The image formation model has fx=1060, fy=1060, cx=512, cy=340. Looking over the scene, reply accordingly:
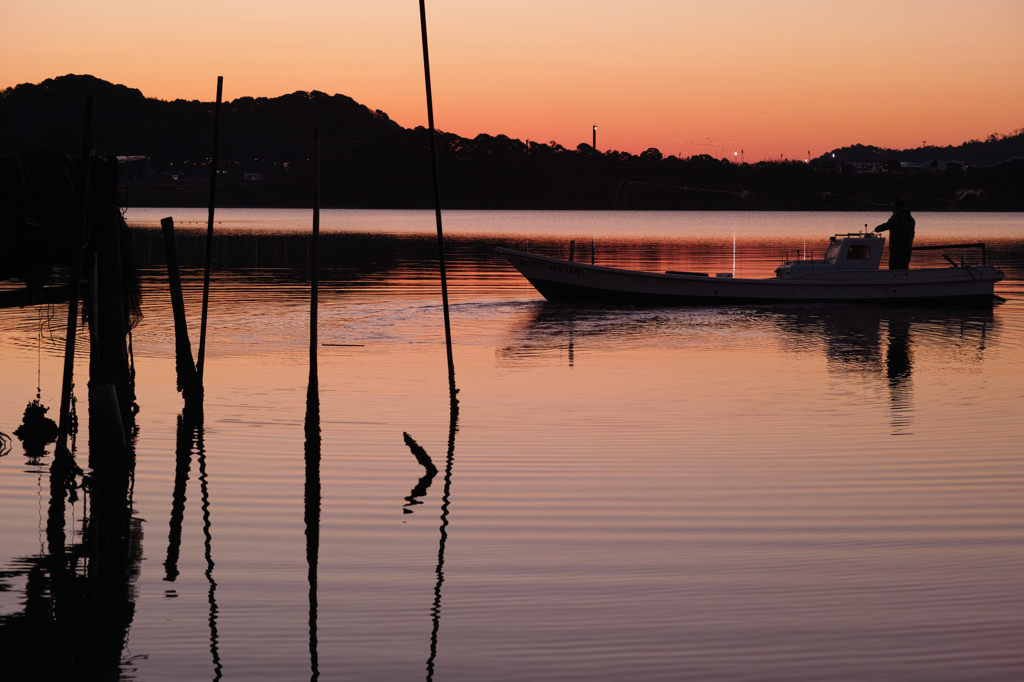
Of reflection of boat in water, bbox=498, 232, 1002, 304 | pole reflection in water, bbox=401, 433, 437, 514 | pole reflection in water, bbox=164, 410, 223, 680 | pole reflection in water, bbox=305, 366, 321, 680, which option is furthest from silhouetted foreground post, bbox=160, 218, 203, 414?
reflection of boat in water, bbox=498, 232, 1002, 304

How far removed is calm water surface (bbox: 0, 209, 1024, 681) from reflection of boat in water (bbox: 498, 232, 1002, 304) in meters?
9.07

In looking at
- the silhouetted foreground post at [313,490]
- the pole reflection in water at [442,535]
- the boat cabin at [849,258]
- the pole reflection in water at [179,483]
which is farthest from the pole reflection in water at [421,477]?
the boat cabin at [849,258]

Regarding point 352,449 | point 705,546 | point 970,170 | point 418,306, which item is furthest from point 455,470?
point 970,170

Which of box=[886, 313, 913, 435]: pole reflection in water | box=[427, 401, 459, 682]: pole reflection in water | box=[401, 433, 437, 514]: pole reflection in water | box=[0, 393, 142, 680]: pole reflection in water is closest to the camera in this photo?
box=[0, 393, 142, 680]: pole reflection in water

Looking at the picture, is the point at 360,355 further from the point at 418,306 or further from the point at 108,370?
the point at 418,306

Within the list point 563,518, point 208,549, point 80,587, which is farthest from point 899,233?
point 80,587

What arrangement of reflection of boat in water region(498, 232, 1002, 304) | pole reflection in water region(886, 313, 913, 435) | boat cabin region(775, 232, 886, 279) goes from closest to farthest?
pole reflection in water region(886, 313, 913, 435), reflection of boat in water region(498, 232, 1002, 304), boat cabin region(775, 232, 886, 279)

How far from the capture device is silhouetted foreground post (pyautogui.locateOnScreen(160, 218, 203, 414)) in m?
15.7

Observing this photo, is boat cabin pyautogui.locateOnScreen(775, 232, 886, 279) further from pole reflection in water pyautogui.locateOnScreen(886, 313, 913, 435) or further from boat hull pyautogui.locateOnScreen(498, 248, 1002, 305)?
pole reflection in water pyautogui.locateOnScreen(886, 313, 913, 435)

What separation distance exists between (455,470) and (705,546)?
13.6ft

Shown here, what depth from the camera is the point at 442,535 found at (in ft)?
33.6

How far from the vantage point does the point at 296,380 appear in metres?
19.8

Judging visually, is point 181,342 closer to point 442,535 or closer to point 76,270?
point 76,270

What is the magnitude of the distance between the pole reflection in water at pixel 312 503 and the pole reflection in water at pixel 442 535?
812 mm
